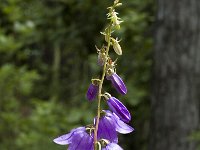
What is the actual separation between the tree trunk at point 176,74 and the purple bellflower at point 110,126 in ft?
11.6

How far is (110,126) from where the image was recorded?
2.05 meters

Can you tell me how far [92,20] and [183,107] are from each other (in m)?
1.61

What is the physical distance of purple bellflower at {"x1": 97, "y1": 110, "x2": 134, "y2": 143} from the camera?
2.04 metres

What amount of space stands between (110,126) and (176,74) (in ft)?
11.8

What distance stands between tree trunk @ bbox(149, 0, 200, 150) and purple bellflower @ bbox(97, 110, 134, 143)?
3522 millimetres

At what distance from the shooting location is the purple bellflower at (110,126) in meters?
2.04

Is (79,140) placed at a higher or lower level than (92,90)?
lower

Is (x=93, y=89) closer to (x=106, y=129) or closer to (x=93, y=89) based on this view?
(x=93, y=89)

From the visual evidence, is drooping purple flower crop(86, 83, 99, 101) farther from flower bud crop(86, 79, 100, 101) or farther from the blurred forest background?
the blurred forest background

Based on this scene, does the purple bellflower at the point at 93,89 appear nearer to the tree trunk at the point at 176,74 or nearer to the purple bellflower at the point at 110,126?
the purple bellflower at the point at 110,126

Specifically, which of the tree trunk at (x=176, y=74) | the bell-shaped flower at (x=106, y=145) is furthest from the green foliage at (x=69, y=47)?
the bell-shaped flower at (x=106, y=145)

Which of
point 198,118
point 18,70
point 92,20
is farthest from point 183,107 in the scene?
point 18,70

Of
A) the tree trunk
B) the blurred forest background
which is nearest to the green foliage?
the blurred forest background

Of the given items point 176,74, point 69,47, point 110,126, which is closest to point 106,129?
point 110,126
